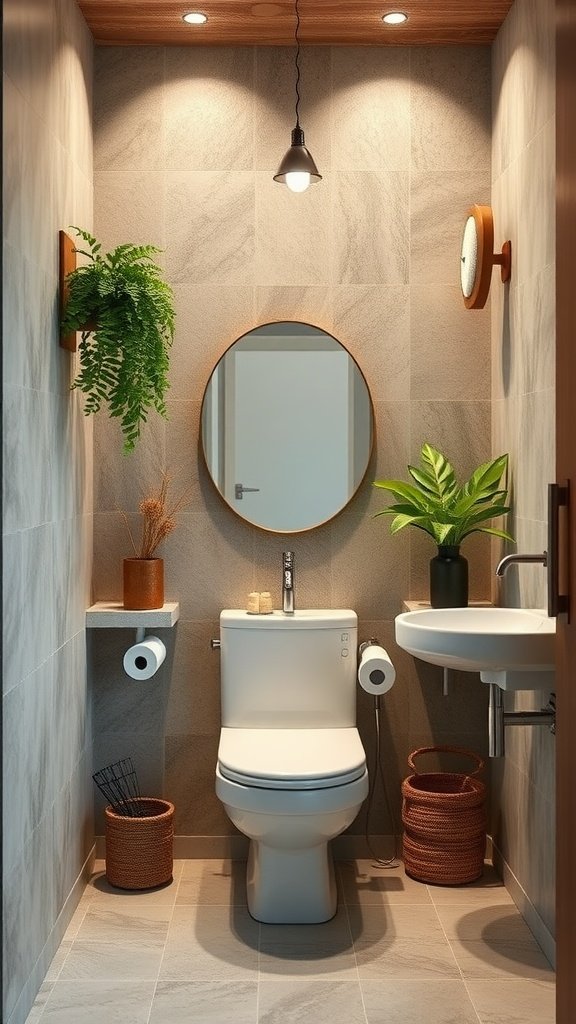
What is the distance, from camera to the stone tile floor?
2.50 m

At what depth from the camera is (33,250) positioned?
100.0 inches

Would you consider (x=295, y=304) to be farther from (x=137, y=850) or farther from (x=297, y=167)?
(x=137, y=850)

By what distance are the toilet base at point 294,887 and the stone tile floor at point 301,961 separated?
3 centimetres

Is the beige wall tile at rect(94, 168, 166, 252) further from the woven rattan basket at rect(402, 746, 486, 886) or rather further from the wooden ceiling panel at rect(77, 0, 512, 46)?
the woven rattan basket at rect(402, 746, 486, 886)

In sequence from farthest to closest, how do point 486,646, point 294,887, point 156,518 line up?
point 156,518 → point 294,887 → point 486,646

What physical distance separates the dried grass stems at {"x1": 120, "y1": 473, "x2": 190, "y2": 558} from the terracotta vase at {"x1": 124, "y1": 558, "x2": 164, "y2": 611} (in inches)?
2.9

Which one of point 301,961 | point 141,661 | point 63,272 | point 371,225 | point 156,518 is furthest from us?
point 371,225

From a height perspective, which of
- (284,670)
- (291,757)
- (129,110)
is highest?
(129,110)

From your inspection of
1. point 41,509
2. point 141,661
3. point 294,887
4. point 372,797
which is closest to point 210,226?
point 41,509

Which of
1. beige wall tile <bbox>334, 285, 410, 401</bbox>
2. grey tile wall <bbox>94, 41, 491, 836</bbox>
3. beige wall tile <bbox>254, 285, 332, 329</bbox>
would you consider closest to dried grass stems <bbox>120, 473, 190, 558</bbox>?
grey tile wall <bbox>94, 41, 491, 836</bbox>

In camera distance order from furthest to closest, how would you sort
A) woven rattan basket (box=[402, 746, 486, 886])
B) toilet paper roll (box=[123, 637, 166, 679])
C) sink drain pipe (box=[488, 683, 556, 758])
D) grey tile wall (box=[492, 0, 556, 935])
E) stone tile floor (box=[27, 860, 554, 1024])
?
woven rattan basket (box=[402, 746, 486, 886]) → toilet paper roll (box=[123, 637, 166, 679]) → grey tile wall (box=[492, 0, 556, 935]) → stone tile floor (box=[27, 860, 554, 1024]) → sink drain pipe (box=[488, 683, 556, 758])

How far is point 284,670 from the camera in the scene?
3.34 m

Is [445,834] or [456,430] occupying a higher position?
[456,430]

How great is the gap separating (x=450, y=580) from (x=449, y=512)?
21 cm
